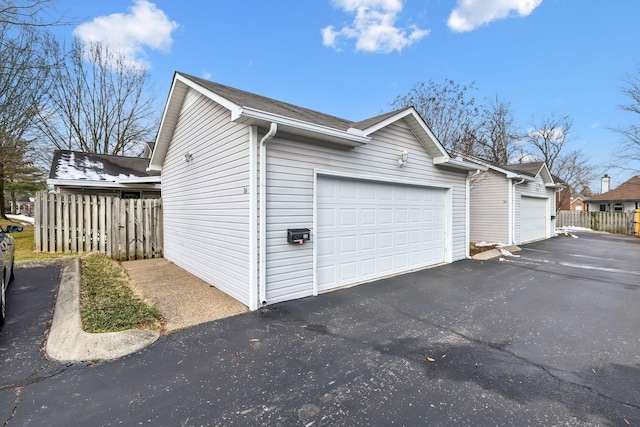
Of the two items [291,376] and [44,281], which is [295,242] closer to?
[291,376]

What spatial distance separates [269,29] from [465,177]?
8620mm

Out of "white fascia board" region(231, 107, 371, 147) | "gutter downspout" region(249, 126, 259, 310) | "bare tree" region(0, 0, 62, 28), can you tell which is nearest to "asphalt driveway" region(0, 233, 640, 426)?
"gutter downspout" region(249, 126, 259, 310)

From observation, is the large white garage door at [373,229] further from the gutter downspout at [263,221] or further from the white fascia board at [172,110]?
the white fascia board at [172,110]

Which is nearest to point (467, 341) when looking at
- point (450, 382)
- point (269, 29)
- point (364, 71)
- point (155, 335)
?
point (450, 382)

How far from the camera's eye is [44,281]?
564 centimetres

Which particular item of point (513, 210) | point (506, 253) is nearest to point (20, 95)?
point (506, 253)

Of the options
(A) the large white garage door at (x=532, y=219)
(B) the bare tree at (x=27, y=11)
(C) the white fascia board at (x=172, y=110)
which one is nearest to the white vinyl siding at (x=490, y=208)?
(A) the large white garage door at (x=532, y=219)

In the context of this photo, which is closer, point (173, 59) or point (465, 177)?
point (465, 177)

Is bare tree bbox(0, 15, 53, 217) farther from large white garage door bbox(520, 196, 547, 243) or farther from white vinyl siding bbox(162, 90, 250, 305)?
large white garage door bbox(520, 196, 547, 243)

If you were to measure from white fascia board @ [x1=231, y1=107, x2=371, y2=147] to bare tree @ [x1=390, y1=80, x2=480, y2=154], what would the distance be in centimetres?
869

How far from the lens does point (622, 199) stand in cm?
2664

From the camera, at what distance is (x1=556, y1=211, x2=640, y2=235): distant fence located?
62.5 feet

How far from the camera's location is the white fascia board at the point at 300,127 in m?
4.16

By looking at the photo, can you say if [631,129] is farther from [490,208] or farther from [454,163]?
[454,163]
